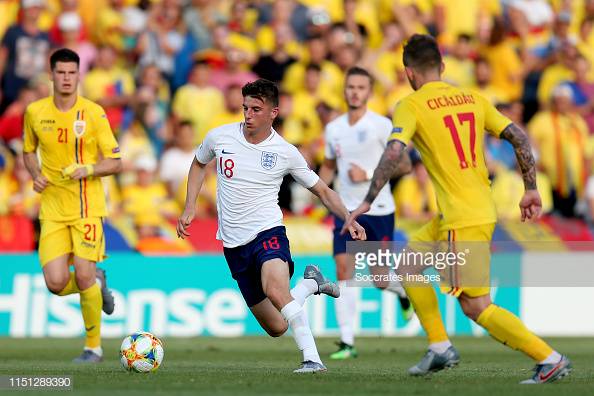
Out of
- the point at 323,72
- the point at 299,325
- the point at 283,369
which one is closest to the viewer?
the point at 299,325

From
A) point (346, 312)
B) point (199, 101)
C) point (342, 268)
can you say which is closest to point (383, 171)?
point (342, 268)

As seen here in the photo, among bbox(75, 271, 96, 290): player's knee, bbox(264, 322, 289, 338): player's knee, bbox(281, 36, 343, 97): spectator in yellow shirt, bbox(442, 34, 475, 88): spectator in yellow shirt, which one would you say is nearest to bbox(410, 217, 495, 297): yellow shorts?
bbox(264, 322, 289, 338): player's knee

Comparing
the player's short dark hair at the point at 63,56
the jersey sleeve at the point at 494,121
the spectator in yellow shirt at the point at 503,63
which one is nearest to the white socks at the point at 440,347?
the jersey sleeve at the point at 494,121

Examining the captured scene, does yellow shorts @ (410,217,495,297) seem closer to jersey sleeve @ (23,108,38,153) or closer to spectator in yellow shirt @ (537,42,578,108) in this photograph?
jersey sleeve @ (23,108,38,153)

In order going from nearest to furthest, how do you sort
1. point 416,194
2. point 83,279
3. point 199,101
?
1. point 83,279
2. point 416,194
3. point 199,101

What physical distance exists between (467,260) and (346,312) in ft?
17.4

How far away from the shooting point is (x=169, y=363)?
13461 mm

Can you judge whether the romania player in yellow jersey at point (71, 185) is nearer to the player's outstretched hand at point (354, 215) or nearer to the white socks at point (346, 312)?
the white socks at point (346, 312)

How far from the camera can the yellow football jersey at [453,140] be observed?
411 inches

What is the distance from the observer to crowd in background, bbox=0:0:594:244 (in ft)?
65.9

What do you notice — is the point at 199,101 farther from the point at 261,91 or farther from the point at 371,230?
the point at 261,91

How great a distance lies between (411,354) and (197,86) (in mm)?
7736

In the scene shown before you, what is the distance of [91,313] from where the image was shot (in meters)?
13.8

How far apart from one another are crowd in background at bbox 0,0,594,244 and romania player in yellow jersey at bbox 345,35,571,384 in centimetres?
901
